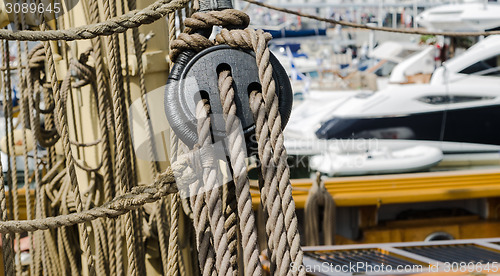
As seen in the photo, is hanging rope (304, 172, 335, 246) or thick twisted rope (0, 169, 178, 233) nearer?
thick twisted rope (0, 169, 178, 233)

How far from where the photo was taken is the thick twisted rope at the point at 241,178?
1.04 meters

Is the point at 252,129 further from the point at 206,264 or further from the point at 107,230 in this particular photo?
the point at 107,230

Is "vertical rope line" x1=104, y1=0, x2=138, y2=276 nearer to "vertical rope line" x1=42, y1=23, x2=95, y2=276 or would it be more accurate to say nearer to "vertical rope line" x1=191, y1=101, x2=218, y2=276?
"vertical rope line" x1=42, y1=23, x2=95, y2=276

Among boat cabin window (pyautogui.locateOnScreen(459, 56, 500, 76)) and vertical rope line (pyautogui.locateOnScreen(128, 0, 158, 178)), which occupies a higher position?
boat cabin window (pyautogui.locateOnScreen(459, 56, 500, 76))

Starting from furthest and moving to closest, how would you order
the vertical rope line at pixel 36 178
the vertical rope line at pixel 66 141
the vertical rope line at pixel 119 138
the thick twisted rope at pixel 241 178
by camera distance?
the vertical rope line at pixel 36 178 → the vertical rope line at pixel 119 138 → the vertical rope line at pixel 66 141 → the thick twisted rope at pixel 241 178

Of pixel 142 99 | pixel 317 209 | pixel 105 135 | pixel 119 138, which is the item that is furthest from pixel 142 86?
pixel 317 209

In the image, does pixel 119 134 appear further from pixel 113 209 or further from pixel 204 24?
pixel 204 24

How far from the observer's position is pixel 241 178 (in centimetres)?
107

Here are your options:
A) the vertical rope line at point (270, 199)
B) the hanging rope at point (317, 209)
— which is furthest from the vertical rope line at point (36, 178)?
the hanging rope at point (317, 209)

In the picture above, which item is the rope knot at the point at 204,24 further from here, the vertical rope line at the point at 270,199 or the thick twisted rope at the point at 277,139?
the vertical rope line at the point at 270,199

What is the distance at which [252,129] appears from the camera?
1.14m

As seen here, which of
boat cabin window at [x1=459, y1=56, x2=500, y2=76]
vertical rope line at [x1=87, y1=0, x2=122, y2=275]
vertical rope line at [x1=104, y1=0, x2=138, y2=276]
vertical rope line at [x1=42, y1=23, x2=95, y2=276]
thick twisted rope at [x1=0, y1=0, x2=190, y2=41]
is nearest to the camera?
thick twisted rope at [x1=0, y1=0, x2=190, y2=41]

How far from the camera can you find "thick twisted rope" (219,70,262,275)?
104 centimetres

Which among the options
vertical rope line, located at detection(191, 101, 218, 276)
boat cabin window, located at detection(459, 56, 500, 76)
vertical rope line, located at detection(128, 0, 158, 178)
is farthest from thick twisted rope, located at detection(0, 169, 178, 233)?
boat cabin window, located at detection(459, 56, 500, 76)
